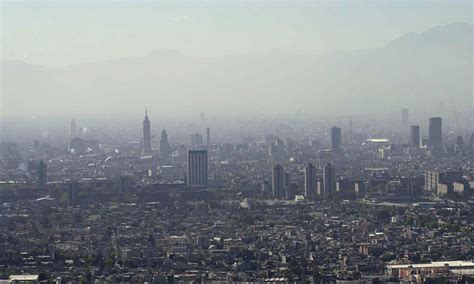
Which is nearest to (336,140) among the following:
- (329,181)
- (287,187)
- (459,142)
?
(459,142)

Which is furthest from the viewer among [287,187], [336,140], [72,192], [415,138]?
[415,138]

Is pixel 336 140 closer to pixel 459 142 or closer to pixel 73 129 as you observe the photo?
pixel 459 142

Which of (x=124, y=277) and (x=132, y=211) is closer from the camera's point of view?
(x=124, y=277)

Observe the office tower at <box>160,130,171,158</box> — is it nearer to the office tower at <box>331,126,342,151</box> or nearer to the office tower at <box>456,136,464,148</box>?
the office tower at <box>331,126,342,151</box>

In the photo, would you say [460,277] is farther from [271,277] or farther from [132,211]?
A: [132,211]

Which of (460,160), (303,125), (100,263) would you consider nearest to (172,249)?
(100,263)

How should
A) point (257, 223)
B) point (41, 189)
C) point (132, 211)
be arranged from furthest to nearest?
point (41, 189), point (132, 211), point (257, 223)

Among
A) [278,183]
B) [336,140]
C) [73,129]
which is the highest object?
[73,129]
